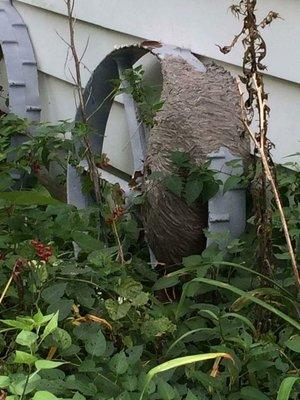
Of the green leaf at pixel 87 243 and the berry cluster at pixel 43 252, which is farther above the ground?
the green leaf at pixel 87 243

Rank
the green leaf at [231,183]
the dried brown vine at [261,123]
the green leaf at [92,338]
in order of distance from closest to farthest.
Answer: the green leaf at [92,338]
the dried brown vine at [261,123]
the green leaf at [231,183]

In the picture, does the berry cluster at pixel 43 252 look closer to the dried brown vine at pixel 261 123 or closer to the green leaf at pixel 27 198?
the green leaf at pixel 27 198

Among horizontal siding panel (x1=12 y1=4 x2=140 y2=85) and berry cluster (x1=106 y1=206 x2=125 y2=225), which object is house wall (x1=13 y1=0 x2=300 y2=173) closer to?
horizontal siding panel (x1=12 y1=4 x2=140 y2=85)

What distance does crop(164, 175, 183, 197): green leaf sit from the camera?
9.69 ft

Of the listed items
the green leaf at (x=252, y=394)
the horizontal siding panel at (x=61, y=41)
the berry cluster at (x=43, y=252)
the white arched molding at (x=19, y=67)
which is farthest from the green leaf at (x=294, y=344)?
the white arched molding at (x=19, y=67)

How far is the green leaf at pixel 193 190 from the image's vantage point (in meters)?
2.91

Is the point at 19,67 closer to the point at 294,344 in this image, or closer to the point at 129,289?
the point at 129,289

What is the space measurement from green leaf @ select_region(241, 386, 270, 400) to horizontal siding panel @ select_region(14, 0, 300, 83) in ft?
3.83

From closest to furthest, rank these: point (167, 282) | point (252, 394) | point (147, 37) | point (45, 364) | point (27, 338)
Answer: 1. point (45, 364)
2. point (27, 338)
3. point (252, 394)
4. point (167, 282)
5. point (147, 37)

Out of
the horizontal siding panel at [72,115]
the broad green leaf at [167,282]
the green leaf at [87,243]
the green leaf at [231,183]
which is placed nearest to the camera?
the broad green leaf at [167,282]

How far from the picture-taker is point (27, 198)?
2.56 meters

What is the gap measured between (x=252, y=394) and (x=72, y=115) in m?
2.60

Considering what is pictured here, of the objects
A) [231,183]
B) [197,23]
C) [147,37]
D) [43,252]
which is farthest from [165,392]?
[147,37]

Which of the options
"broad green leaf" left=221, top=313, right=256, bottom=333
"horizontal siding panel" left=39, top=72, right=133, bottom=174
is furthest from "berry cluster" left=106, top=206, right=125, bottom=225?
"horizontal siding panel" left=39, top=72, right=133, bottom=174
